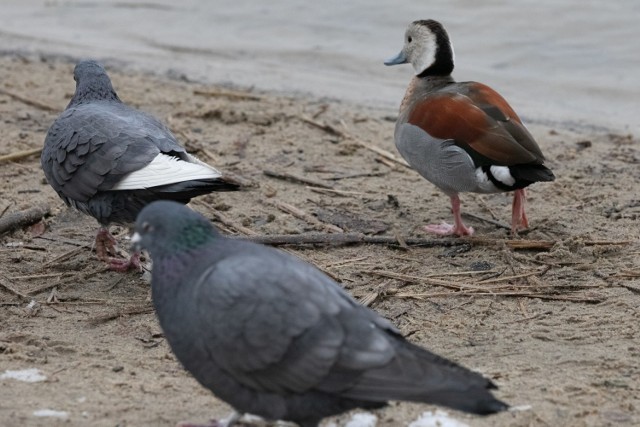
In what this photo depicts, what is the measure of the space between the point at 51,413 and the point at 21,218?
2384 millimetres

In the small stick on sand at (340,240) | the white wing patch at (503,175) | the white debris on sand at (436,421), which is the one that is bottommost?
the white debris on sand at (436,421)

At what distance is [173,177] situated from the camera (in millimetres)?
5277

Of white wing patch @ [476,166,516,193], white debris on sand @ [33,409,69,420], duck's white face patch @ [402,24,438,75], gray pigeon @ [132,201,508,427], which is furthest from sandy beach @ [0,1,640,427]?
duck's white face patch @ [402,24,438,75]

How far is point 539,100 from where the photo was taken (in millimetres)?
10141

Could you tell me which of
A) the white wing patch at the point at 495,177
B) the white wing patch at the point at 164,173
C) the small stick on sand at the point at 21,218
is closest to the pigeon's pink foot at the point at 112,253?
the white wing patch at the point at 164,173

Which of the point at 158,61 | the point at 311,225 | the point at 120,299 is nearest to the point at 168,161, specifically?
the point at 120,299

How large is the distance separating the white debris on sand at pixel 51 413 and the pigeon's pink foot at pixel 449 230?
2.98 metres

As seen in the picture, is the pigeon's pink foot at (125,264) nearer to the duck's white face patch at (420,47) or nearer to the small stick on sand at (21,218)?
the small stick on sand at (21,218)

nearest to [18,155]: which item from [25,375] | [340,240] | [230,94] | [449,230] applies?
[230,94]

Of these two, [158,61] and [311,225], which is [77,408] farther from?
[158,61]

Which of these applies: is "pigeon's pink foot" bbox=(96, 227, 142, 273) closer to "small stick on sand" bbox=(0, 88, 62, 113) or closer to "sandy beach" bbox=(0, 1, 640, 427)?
"sandy beach" bbox=(0, 1, 640, 427)

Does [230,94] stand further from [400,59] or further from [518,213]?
[518,213]

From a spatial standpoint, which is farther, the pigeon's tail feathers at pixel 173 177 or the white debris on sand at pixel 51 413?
the pigeon's tail feathers at pixel 173 177

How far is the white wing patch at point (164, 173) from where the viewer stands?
207 inches
